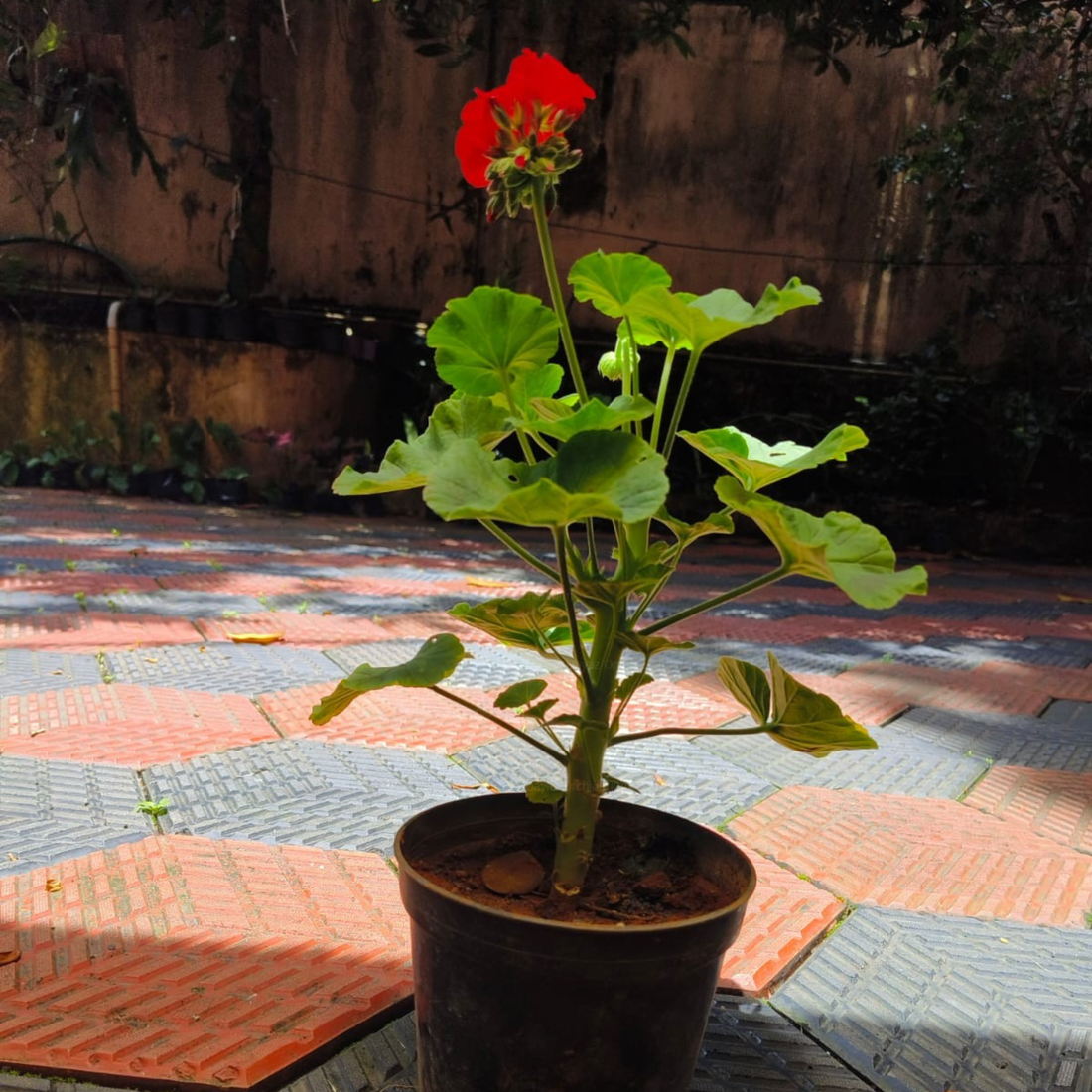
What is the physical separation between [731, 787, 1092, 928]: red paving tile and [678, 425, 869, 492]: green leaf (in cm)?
95

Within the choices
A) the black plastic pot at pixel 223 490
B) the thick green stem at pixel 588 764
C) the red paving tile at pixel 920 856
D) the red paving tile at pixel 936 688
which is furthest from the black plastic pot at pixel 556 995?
the black plastic pot at pixel 223 490

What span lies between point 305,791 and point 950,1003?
1144mm

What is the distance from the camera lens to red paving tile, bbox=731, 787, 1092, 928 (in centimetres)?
158

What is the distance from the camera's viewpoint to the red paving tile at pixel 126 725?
189 cm

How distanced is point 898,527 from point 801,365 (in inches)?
55.1

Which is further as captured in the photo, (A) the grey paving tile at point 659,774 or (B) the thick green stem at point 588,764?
(A) the grey paving tile at point 659,774

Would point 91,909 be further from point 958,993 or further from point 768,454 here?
point 958,993

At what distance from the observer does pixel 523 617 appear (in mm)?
1003

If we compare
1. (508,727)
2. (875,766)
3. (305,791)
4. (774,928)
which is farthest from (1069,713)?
(508,727)

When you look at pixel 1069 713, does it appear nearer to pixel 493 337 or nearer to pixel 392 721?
pixel 392 721

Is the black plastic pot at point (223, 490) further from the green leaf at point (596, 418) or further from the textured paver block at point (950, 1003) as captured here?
the green leaf at point (596, 418)

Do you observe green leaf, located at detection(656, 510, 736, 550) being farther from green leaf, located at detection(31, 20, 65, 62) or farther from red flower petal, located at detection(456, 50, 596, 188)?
green leaf, located at detection(31, 20, 65, 62)

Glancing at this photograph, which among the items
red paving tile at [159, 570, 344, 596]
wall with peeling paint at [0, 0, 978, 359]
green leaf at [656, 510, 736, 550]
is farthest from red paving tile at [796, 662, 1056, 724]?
wall with peeling paint at [0, 0, 978, 359]

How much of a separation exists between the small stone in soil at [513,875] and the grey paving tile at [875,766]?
1219 millimetres
